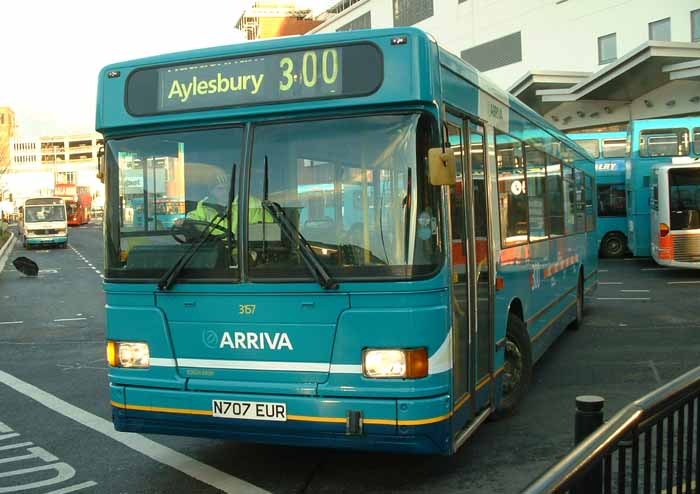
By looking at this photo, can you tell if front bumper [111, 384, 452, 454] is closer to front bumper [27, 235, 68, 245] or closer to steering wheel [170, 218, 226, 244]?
steering wheel [170, 218, 226, 244]

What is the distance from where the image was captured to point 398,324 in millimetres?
5289

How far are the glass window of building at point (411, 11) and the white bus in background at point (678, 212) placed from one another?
3977 centimetres

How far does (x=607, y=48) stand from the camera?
1852 inches

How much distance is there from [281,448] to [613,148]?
28561 mm

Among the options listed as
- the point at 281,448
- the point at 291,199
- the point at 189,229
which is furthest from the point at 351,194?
the point at 281,448

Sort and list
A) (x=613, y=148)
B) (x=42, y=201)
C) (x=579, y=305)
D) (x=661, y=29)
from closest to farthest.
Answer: (x=579, y=305) < (x=613, y=148) < (x=661, y=29) < (x=42, y=201)

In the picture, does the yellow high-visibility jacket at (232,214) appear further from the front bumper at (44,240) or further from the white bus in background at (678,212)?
the front bumper at (44,240)

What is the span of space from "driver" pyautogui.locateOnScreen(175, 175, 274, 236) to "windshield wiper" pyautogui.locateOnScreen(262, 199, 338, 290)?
49 mm

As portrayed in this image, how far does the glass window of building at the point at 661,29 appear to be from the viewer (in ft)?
141

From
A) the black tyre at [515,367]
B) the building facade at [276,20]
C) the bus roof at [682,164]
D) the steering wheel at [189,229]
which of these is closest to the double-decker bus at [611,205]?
the bus roof at [682,164]

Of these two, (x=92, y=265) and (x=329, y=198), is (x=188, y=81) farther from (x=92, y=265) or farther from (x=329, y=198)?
(x=92, y=265)

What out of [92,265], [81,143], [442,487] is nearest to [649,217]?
[92,265]

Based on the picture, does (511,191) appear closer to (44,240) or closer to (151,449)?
(151,449)

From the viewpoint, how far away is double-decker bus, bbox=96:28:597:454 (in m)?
5.33
